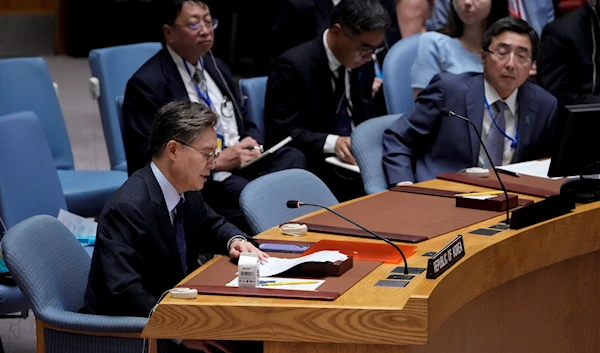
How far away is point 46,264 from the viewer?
2.88 m

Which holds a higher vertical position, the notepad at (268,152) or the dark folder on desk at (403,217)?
the dark folder on desk at (403,217)

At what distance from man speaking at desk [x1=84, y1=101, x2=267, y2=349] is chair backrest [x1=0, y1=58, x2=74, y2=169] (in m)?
2.07

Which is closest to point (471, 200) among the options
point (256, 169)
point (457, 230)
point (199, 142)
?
point (457, 230)

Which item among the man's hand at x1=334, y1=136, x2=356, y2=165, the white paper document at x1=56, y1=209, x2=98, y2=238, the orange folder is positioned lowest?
the man's hand at x1=334, y1=136, x2=356, y2=165

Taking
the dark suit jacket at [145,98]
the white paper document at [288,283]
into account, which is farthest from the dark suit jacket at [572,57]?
the white paper document at [288,283]

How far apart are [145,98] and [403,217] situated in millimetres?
1485

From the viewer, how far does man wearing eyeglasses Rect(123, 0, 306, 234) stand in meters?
4.33

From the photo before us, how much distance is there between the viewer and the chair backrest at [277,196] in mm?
3363

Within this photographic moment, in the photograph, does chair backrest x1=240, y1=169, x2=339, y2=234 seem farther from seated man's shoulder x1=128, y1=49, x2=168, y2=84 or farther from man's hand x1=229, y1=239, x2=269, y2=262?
seated man's shoulder x1=128, y1=49, x2=168, y2=84

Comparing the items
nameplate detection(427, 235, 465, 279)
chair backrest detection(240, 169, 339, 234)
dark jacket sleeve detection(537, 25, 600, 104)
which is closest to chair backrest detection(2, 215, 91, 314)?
chair backrest detection(240, 169, 339, 234)

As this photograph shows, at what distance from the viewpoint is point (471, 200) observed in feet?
11.5

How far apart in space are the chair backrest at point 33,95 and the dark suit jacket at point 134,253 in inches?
84.6

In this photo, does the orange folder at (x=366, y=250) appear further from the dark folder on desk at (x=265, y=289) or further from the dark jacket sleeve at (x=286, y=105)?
the dark jacket sleeve at (x=286, y=105)

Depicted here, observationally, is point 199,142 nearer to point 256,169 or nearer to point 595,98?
point 256,169
